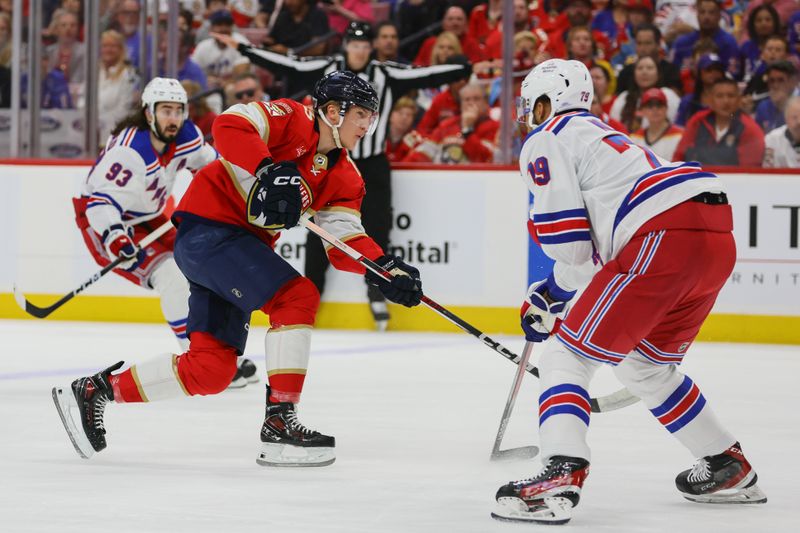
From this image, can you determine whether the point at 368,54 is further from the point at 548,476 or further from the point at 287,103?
the point at 548,476

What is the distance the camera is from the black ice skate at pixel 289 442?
119 inches

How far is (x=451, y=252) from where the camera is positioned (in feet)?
22.3

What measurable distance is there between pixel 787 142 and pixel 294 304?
406cm

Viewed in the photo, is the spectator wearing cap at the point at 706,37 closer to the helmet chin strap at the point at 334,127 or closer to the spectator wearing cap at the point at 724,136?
the spectator wearing cap at the point at 724,136

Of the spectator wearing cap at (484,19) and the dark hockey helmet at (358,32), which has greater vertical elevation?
the spectator wearing cap at (484,19)

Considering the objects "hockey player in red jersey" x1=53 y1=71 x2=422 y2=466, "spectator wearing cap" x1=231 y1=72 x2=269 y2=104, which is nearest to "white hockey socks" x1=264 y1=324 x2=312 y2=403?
"hockey player in red jersey" x1=53 y1=71 x2=422 y2=466

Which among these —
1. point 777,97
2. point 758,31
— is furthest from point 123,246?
point 758,31

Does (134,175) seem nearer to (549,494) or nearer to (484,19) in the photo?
(549,494)

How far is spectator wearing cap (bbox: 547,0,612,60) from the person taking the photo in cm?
688

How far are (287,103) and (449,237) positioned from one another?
363 centimetres

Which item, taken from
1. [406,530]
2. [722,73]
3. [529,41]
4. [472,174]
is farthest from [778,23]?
[406,530]

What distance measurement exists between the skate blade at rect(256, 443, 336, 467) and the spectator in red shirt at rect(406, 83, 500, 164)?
397 centimetres

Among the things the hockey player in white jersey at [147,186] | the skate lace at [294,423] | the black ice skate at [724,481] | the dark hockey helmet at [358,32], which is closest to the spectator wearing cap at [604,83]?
the dark hockey helmet at [358,32]

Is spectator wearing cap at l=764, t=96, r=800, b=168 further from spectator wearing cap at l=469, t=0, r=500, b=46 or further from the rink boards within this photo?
spectator wearing cap at l=469, t=0, r=500, b=46
